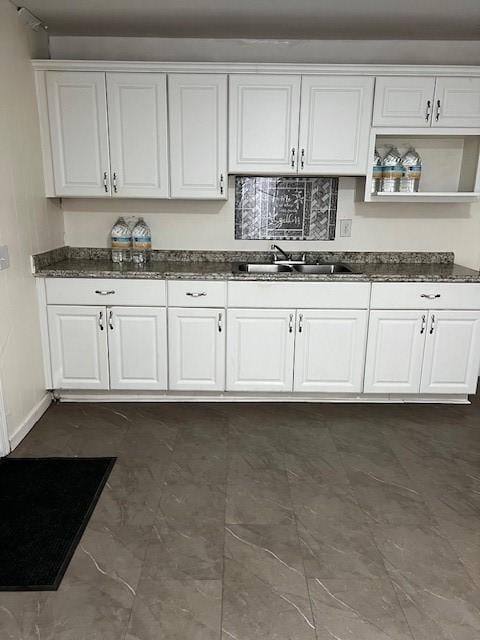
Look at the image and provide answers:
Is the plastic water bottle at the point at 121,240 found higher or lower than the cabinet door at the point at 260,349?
higher

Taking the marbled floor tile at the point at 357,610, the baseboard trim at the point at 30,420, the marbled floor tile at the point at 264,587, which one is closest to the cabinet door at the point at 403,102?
the marbled floor tile at the point at 264,587

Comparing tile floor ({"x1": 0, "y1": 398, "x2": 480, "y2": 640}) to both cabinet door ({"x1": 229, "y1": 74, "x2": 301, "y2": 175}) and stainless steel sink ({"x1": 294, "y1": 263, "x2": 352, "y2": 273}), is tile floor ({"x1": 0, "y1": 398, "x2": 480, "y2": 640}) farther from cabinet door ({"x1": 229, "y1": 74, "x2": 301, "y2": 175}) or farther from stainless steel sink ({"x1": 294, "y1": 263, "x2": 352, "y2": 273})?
cabinet door ({"x1": 229, "y1": 74, "x2": 301, "y2": 175})

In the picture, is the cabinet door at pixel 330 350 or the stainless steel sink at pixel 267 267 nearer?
the cabinet door at pixel 330 350

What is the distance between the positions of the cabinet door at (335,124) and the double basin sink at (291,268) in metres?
0.67

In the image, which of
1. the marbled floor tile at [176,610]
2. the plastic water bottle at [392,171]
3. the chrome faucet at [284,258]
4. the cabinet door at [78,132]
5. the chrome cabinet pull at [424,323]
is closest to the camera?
the marbled floor tile at [176,610]

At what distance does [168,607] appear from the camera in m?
1.75

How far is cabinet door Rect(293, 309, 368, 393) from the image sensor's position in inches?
128

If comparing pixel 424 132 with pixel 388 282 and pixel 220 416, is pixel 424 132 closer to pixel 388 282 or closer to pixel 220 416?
pixel 388 282

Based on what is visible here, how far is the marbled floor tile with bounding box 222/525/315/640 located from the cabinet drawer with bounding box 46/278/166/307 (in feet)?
5.20

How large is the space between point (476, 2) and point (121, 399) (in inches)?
126

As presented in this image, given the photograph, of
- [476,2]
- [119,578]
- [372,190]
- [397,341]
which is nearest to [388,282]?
[397,341]

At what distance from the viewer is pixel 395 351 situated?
3309mm

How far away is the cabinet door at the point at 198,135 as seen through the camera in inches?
124

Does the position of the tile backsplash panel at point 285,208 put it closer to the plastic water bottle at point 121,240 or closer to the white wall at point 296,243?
the white wall at point 296,243
